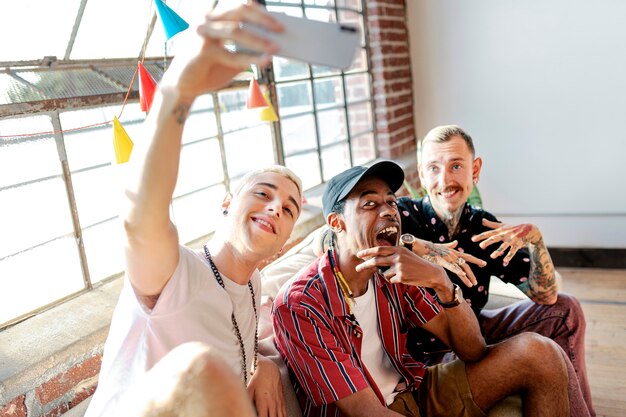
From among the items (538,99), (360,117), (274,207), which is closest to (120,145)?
(274,207)

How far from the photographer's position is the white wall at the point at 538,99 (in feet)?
11.7

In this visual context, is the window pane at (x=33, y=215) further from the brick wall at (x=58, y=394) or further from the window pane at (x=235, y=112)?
the window pane at (x=235, y=112)

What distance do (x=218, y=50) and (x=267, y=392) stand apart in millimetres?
878

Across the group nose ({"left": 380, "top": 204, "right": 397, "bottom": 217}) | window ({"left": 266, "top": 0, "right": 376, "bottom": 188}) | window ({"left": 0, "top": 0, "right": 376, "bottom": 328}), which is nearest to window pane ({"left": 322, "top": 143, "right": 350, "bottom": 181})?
window ({"left": 266, "top": 0, "right": 376, "bottom": 188})

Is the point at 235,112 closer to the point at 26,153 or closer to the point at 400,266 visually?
the point at 26,153

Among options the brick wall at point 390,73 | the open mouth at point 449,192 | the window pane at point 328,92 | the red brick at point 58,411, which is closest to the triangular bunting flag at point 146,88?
the red brick at point 58,411

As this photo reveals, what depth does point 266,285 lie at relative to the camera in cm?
192

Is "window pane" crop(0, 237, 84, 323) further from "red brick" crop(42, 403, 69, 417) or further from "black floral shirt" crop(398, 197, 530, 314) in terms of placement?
"black floral shirt" crop(398, 197, 530, 314)

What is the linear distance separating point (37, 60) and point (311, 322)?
1223mm

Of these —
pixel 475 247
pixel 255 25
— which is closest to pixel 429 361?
pixel 475 247

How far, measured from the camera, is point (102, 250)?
2.07m

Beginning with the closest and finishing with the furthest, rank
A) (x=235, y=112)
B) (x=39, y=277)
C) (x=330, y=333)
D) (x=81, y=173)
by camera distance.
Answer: (x=330, y=333) < (x=39, y=277) < (x=81, y=173) < (x=235, y=112)

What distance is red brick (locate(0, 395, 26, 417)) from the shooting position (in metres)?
1.48

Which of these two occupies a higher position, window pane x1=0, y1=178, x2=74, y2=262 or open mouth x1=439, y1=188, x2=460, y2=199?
window pane x1=0, y1=178, x2=74, y2=262
